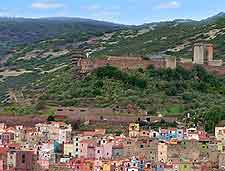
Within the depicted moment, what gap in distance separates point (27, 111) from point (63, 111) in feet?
6.22

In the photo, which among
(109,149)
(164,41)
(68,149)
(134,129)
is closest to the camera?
(109,149)

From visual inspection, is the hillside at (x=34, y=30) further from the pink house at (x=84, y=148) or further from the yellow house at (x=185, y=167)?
the yellow house at (x=185, y=167)

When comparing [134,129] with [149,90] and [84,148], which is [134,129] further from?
[149,90]

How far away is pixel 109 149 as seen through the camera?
125ft

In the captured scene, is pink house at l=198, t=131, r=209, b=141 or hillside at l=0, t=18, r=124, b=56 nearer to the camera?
pink house at l=198, t=131, r=209, b=141

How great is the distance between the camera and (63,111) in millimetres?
50406

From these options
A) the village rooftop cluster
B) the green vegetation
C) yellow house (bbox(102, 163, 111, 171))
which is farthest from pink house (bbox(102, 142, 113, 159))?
the green vegetation

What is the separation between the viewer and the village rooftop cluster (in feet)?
113

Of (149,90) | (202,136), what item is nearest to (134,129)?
(202,136)

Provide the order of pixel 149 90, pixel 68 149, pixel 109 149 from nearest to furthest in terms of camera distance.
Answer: pixel 109 149 < pixel 68 149 < pixel 149 90

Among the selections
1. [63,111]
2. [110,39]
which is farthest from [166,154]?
[110,39]

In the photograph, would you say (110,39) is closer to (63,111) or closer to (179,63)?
(179,63)

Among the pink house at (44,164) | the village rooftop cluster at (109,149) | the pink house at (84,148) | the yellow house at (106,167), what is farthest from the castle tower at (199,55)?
the yellow house at (106,167)

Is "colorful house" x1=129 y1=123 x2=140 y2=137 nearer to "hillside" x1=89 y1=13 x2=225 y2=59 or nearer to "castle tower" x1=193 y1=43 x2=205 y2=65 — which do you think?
"castle tower" x1=193 y1=43 x2=205 y2=65
